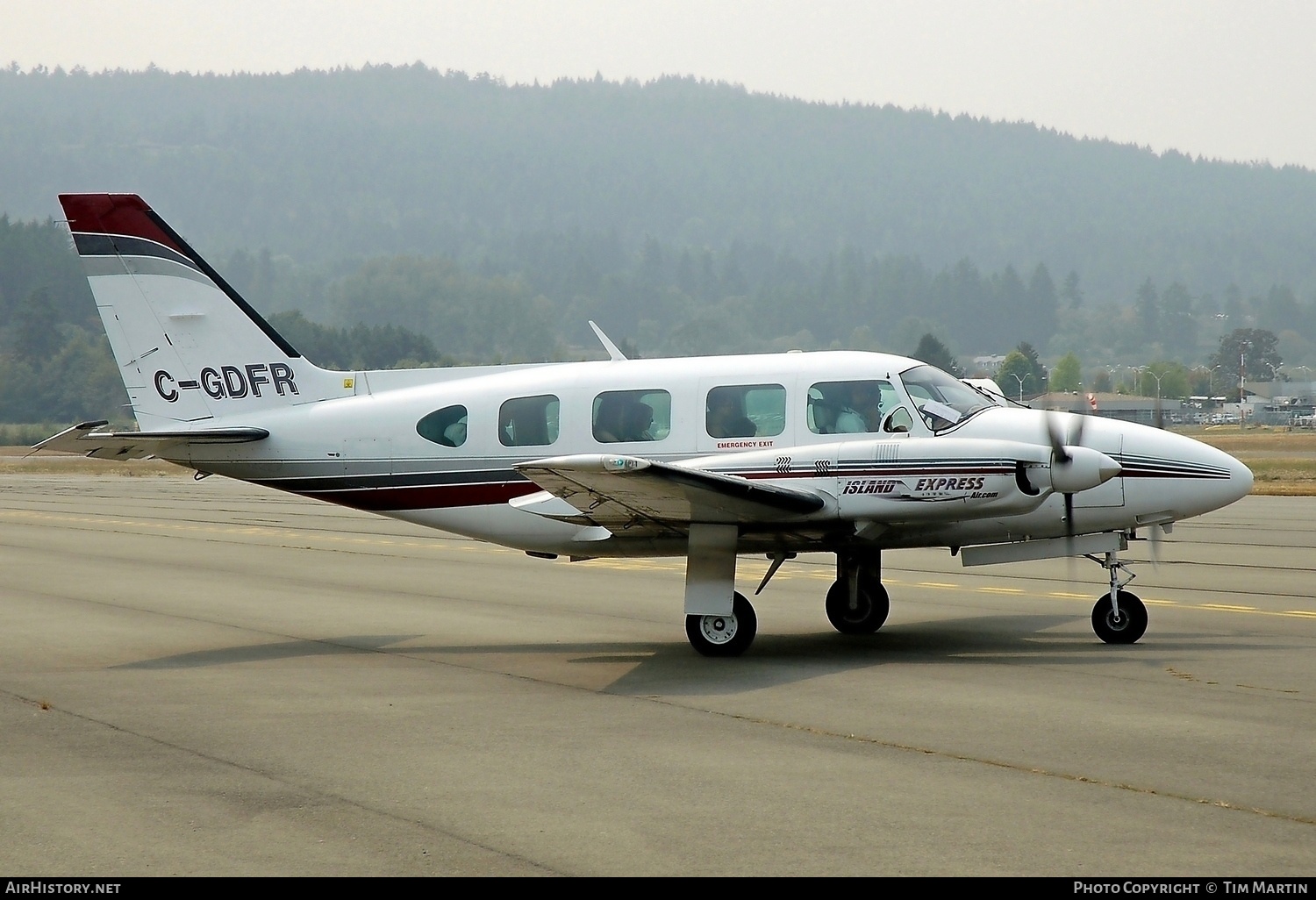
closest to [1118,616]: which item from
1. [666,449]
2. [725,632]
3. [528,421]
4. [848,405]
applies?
[848,405]

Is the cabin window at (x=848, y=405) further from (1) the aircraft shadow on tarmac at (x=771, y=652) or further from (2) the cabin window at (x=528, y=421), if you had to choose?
(2) the cabin window at (x=528, y=421)

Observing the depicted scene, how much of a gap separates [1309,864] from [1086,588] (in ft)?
44.3

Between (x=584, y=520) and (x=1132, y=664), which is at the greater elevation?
(x=584, y=520)

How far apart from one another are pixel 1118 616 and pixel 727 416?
448 centimetres

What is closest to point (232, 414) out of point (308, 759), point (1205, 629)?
point (308, 759)

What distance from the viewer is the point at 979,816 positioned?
24.5 ft

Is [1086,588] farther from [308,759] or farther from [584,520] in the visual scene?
[308,759]

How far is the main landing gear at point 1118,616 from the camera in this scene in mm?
A: 13820

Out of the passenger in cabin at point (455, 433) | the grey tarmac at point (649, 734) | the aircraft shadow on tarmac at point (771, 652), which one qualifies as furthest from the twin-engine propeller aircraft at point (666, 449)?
the grey tarmac at point (649, 734)

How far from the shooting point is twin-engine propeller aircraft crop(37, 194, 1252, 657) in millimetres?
13156

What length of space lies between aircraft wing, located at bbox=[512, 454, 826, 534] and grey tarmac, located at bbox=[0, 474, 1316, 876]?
144cm

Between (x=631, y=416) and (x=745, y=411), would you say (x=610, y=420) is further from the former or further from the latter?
(x=745, y=411)

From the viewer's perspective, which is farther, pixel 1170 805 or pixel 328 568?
pixel 328 568

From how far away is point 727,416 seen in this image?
1447 centimetres
